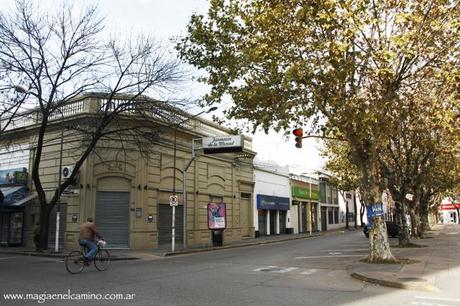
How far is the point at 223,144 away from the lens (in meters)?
27.6

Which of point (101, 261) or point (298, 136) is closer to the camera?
point (101, 261)

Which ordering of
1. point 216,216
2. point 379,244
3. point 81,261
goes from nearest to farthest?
point 81,261
point 379,244
point 216,216

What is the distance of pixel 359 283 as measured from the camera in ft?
39.8

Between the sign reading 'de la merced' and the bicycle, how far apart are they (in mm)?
13309

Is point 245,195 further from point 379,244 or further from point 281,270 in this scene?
point 281,270

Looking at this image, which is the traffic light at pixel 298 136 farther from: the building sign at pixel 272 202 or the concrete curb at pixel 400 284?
the building sign at pixel 272 202

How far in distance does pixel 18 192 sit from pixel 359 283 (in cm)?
2098

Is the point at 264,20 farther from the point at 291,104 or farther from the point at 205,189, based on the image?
the point at 205,189

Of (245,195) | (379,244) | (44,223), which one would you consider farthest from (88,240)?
(245,195)

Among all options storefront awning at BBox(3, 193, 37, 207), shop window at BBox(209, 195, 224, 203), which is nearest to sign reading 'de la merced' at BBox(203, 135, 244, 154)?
shop window at BBox(209, 195, 224, 203)

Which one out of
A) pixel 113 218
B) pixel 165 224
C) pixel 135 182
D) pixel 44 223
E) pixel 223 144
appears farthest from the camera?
pixel 165 224

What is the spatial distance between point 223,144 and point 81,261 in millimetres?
14480

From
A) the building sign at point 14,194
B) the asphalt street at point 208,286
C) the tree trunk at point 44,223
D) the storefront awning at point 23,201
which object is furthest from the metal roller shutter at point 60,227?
the asphalt street at point 208,286

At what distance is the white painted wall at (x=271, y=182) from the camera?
40.2 m
